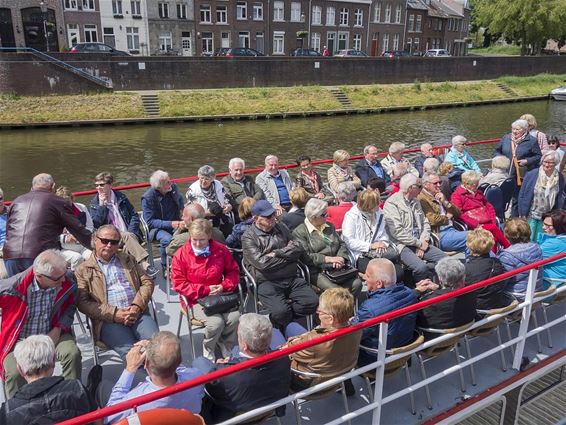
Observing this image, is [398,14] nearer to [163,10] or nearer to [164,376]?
[163,10]

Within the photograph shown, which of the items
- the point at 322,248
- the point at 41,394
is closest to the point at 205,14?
the point at 322,248

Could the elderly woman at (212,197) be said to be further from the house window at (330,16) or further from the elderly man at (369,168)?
the house window at (330,16)

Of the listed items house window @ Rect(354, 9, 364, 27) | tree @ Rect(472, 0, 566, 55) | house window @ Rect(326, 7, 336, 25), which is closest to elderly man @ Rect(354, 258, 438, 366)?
house window @ Rect(326, 7, 336, 25)

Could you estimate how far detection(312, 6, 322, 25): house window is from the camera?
4916 centimetres

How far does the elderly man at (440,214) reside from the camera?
6438 mm

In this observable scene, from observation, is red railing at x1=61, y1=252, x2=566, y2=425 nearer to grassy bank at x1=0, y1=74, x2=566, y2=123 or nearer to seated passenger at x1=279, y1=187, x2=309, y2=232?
seated passenger at x1=279, y1=187, x2=309, y2=232

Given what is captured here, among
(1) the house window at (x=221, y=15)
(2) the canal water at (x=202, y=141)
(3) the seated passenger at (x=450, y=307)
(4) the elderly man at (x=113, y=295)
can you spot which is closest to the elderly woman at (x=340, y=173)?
(3) the seated passenger at (x=450, y=307)

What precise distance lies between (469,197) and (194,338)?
401cm

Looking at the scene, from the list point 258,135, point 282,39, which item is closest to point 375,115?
point 258,135

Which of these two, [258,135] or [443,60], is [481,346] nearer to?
[258,135]

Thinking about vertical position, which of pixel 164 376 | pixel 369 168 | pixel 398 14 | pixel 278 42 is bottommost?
pixel 164 376

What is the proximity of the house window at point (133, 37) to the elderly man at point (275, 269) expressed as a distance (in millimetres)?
42506

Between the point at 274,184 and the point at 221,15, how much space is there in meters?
41.5

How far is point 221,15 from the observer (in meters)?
45.1
